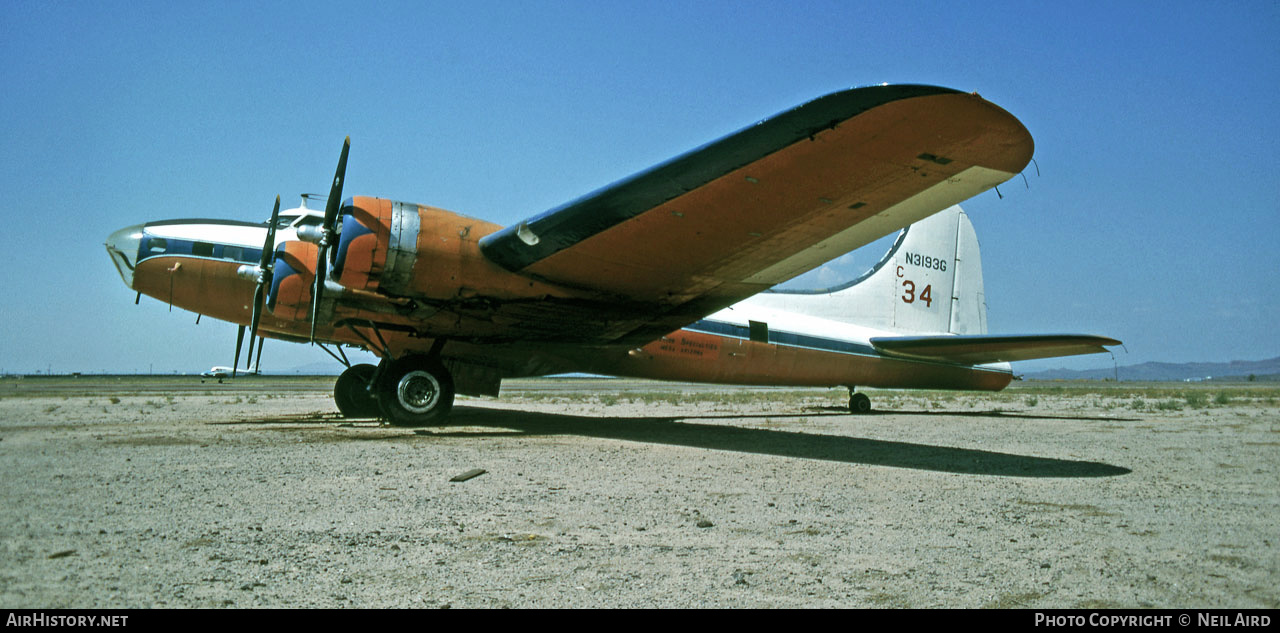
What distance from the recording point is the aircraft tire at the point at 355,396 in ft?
42.1

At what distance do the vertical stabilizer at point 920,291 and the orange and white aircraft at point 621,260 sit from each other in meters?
1.25

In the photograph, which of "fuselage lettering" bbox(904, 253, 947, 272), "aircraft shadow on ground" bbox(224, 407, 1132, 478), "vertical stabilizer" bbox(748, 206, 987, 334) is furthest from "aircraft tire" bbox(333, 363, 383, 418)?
"fuselage lettering" bbox(904, 253, 947, 272)

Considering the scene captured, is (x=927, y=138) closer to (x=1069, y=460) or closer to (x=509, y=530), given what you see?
(x=1069, y=460)

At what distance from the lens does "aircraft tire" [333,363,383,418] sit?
12820mm

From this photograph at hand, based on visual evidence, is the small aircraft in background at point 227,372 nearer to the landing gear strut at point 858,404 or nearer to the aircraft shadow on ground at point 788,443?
the aircraft shadow on ground at point 788,443

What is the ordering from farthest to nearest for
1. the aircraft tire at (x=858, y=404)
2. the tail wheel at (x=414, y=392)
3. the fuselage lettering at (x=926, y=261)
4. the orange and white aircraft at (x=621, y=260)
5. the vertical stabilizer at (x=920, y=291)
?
1. the fuselage lettering at (x=926, y=261)
2. the aircraft tire at (x=858, y=404)
3. the vertical stabilizer at (x=920, y=291)
4. the tail wheel at (x=414, y=392)
5. the orange and white aircraft at (x=621, y=260)

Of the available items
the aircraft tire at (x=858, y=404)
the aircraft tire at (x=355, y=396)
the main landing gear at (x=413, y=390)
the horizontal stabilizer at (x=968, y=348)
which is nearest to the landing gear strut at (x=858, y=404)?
the aircraft tire at (x=858, y=404)

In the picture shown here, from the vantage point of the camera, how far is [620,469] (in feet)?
20.5

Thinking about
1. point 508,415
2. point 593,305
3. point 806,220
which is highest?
point 806,220

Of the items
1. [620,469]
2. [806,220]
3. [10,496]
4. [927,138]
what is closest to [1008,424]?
[806,220]

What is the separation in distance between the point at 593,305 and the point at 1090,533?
688 centimetres

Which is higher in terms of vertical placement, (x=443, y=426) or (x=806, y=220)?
(x=806, y=220)

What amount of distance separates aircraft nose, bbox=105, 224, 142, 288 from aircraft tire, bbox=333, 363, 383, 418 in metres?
3.63

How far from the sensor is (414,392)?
32.7ft
